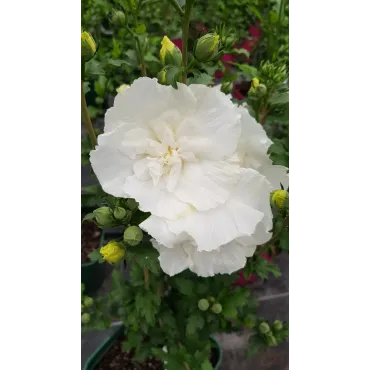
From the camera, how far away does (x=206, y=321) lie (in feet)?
2.94

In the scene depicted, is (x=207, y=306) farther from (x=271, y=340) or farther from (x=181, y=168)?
(x=181, y=168)

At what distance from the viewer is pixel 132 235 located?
0.58m

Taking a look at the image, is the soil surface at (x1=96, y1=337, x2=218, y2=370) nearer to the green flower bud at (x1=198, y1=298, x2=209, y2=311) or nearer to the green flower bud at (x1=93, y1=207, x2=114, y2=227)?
the green flower bud at (x1=198, y1=298, x2=209, y2=311)

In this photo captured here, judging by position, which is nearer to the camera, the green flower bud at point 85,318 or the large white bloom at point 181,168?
the large white bloom at point 181,168

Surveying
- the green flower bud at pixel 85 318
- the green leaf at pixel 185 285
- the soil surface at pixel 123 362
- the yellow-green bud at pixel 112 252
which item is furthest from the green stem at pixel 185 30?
the soil surface at pixel 123 362

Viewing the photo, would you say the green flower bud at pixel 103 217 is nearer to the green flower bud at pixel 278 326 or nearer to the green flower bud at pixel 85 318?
the green flower bud at pixel 85 318

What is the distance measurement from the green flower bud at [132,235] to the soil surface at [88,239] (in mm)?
906

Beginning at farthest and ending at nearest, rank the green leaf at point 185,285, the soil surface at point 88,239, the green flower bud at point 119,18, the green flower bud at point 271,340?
the soil surface at point 88,239 → the green flower bud at point 271,340 → the green leaf at point 185,285 → the green flower bud at point 119,18

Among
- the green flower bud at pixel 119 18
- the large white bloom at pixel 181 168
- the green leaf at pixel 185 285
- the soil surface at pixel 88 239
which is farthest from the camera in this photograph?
the soil surface at pixel 88 239

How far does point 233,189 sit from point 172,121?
0.40ft

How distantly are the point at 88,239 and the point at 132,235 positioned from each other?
997mm

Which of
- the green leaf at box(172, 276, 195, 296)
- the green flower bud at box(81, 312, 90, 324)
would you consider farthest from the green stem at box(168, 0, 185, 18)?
the green flower bud at box(81, 312, 90, 324)

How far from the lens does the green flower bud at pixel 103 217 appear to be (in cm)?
58

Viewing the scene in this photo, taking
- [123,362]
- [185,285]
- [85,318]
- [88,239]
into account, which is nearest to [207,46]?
[185,285]
